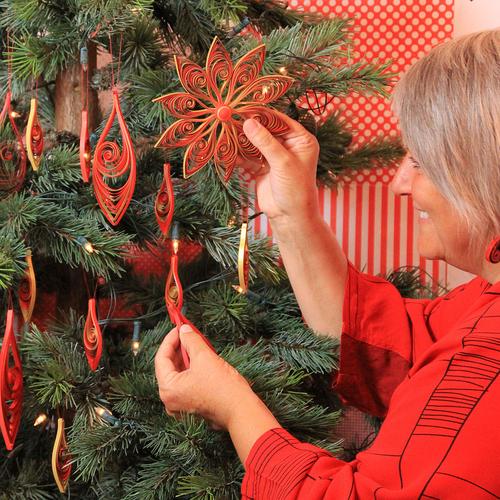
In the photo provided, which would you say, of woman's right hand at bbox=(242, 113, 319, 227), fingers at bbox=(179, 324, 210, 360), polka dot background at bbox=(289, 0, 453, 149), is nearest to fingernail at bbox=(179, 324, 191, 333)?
fingers at bbox=(179, 324, 210, 360)

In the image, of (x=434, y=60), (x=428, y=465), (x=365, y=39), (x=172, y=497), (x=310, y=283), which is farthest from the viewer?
(x=365, y=39)

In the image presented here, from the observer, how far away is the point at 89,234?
88 cm

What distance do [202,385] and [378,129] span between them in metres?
0.76

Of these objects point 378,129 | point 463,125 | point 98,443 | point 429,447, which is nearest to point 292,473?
point 429,447

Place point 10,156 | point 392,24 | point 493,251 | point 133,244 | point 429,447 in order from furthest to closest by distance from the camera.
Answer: point 392,24 < point 133,244 < point 10,156 < point 493,251 < point 429,447

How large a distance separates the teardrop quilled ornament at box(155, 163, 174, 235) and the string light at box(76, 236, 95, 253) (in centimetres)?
9

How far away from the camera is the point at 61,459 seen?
85 cm

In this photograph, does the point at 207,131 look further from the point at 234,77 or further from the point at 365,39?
the point at 365,39

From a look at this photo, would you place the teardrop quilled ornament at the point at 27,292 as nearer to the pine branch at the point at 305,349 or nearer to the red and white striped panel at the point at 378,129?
the pine branch at the point at 305,349

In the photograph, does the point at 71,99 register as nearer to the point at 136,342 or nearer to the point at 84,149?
the point at 84,149

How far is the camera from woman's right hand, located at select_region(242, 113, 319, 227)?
0.86 meters

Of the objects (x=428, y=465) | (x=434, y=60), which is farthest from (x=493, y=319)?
(x=434, y=60)

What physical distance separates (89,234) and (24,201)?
9 cm

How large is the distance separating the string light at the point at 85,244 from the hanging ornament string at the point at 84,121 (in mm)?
79
